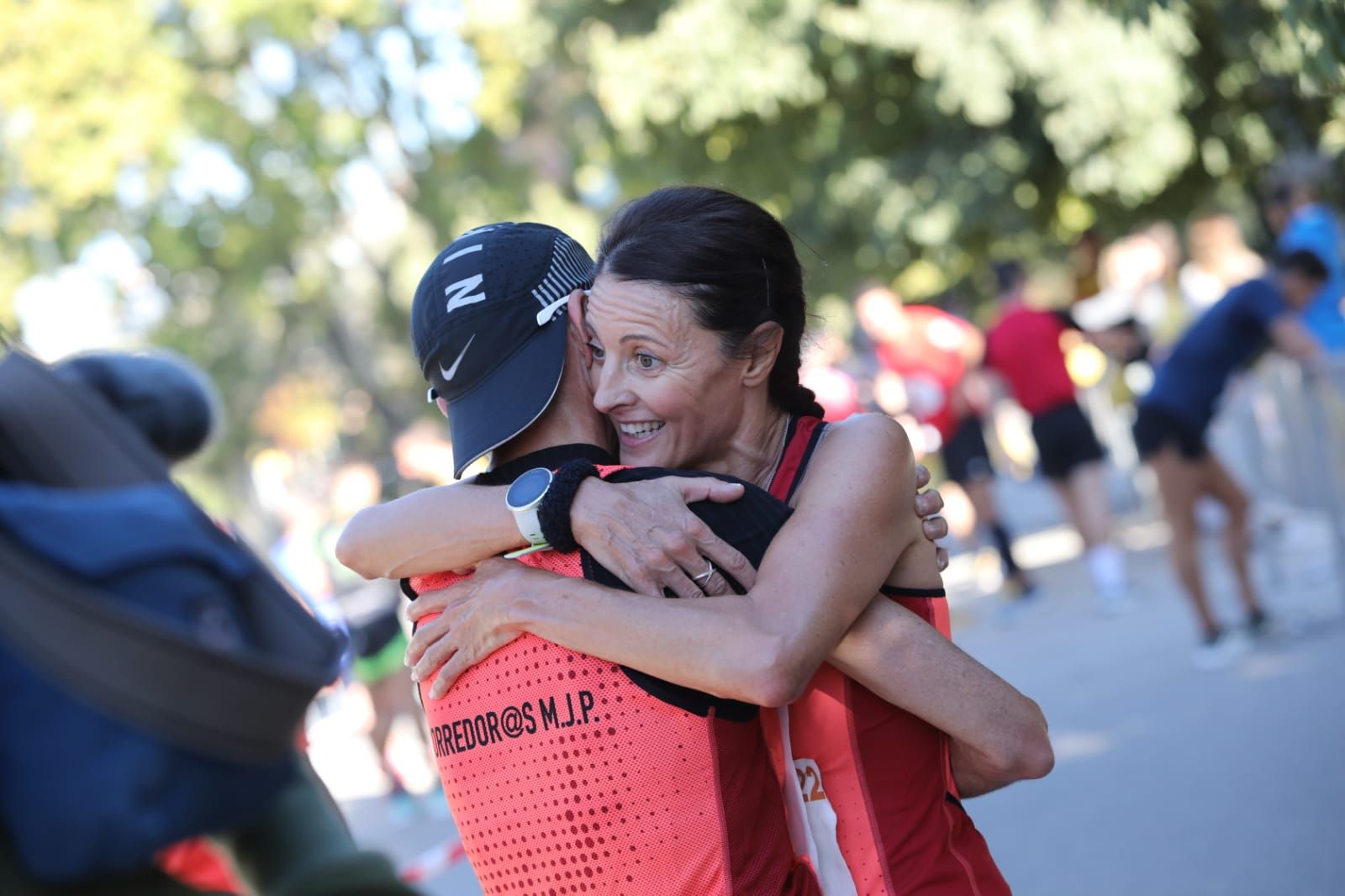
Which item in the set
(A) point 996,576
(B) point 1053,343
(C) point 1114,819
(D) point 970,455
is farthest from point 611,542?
(A) point 996,576

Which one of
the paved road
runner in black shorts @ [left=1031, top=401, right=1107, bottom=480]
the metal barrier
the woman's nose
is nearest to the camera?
the woman's nose

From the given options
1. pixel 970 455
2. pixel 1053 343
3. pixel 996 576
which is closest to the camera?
pixel 1053 343

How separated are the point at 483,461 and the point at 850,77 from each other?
512 inches

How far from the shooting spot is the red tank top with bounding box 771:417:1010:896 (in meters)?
2.07

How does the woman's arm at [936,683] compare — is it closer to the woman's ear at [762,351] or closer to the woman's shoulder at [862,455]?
the woman's shoulder at [862,455]

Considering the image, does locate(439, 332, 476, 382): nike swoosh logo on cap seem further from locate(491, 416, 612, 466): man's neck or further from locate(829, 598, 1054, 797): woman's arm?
locate(829, 598, 1054, 797): woman's arm

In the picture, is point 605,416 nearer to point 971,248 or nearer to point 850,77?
point 850,77

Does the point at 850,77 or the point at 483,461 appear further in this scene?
the point at 850,77

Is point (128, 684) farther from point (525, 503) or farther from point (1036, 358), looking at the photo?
point (1036, 358)

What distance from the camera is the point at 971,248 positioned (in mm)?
16391

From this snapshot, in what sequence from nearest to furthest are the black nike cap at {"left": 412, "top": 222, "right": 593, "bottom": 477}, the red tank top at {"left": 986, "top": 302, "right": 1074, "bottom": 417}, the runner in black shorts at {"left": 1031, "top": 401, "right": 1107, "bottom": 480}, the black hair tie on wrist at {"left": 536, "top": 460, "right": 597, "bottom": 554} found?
1. the black hair tie on wrist at {"left": 536, "top": 460, "right": 597, "bottom": 554}
2. the black nike cap at {"left": 412, "top": 222, "right": 593, "bottom": 477}
3. the runner in black shorts at {"left": 1031, "top": 401, "right": 1107, "bottom": 480}
4. the red tank top at {"left": 986, "top": 302, "right": 1074, "bottom": 417}

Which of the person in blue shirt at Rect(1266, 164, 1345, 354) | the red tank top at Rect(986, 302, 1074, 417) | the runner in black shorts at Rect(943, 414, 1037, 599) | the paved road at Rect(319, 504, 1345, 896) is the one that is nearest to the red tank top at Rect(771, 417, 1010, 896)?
the paved road at Rect(319, 504, 1345, 896)

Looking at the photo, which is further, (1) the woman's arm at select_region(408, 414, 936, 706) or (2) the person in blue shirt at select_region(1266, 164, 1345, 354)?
(2) the person in blue shirt at select_region(1266, 164, 1345, 354)

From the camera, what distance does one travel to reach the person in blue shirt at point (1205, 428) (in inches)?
297
